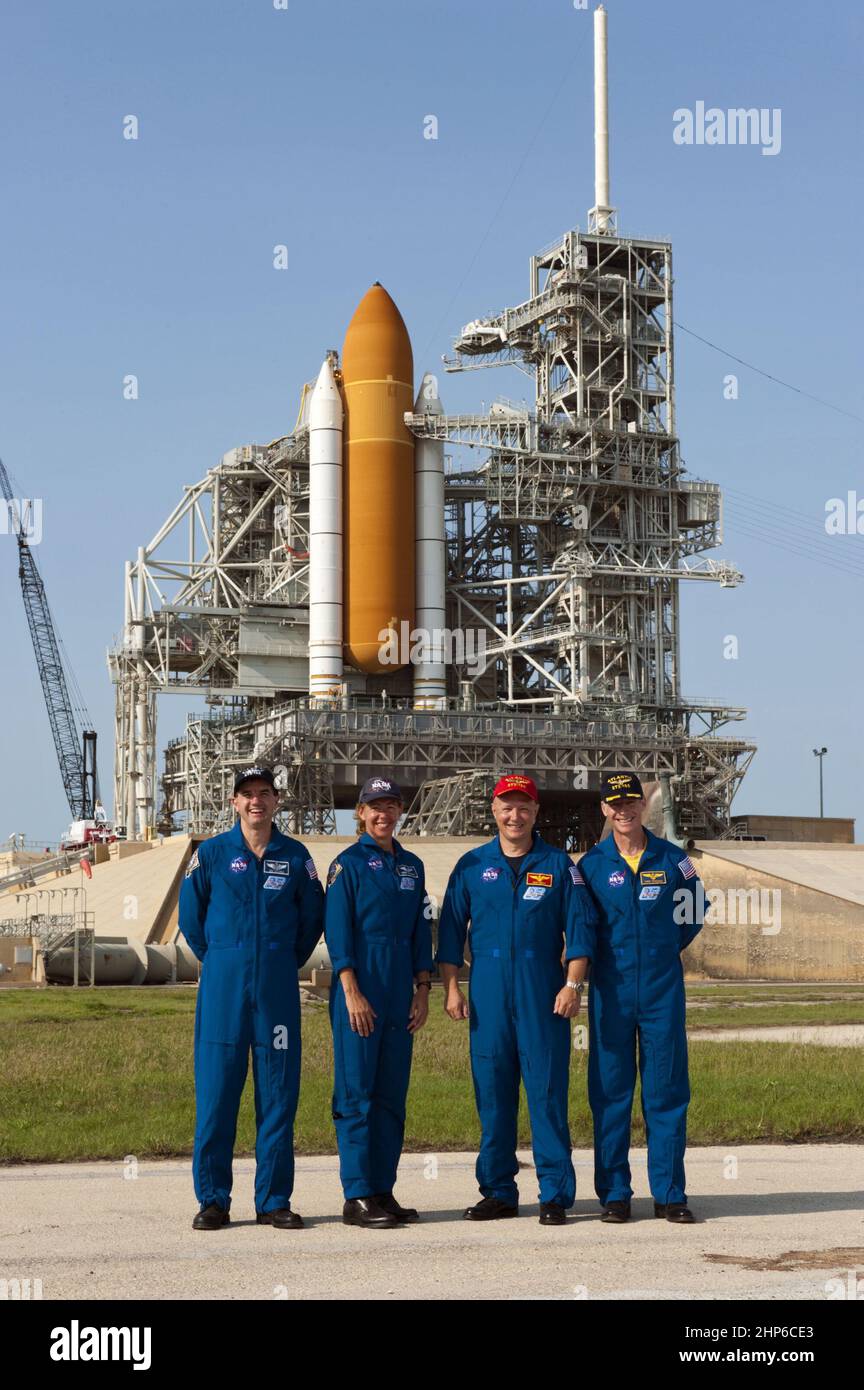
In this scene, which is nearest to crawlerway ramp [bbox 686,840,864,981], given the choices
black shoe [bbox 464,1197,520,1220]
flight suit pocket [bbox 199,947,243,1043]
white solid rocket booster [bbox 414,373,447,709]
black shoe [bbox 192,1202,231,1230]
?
white solid rocket booster [bbox 414,373,447,709]

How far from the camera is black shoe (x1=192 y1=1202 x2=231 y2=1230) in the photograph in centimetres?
918

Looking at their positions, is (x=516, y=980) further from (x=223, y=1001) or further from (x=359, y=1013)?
(x=223, y=1001)

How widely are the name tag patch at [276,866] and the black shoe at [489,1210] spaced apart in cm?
218

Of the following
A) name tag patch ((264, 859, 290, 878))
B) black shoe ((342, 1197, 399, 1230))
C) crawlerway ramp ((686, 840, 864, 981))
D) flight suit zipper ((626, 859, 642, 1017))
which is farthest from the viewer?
crawlerway ramp ((686, 840, 864, 981))

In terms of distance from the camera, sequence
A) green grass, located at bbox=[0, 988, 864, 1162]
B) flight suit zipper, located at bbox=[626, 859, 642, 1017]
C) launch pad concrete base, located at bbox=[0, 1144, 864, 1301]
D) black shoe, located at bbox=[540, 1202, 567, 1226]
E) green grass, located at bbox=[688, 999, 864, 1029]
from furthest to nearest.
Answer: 1. green grass, located at bbox=[688, 999, 864, 1029]
2. green grass, located at bbox=[0, 988, 864, 1162]
3. flight suit zipper, located at bbox=[626, 859, 642, 1017]
4. black shoe, located at bbox=[540, 1202, 567, 1226]
5. launch pad concrete base, located at bbox=[0, 1144, 864, 1301]

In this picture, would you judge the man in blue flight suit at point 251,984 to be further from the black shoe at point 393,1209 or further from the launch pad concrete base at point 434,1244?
the black shoe at point 393,1209

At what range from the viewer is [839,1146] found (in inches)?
509

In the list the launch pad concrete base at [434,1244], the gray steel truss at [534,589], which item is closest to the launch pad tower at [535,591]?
the gray steel truss at [534,589]

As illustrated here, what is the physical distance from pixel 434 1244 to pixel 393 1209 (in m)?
0.86

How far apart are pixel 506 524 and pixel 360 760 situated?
1513 cm

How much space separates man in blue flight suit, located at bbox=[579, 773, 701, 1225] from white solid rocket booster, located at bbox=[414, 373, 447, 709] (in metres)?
57.4

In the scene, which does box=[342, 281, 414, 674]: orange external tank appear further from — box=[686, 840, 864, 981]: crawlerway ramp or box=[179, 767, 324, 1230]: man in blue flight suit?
box=[179, 767, 324, 1230]: man in blue flight suit
